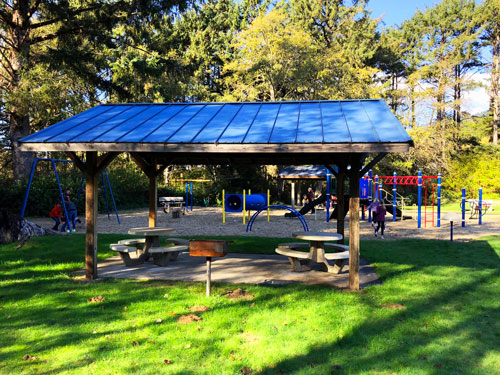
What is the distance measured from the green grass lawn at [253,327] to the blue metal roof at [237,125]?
8.01 feet

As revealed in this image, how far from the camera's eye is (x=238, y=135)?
6332 mm

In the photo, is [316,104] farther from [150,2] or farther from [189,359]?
[150,2]

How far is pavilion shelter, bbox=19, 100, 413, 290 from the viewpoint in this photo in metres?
5.87

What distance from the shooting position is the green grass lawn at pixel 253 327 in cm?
397

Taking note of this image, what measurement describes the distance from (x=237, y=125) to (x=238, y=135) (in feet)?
2.24

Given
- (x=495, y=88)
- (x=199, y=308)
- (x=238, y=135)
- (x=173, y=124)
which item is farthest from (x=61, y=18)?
(x=495, y=88)

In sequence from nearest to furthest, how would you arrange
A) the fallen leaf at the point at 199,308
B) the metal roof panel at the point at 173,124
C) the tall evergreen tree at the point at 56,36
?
the fallen leaf at the point at 199,308, the metal roof panel at the point at 173,124, the tall evergreen tree at the point at 56,36

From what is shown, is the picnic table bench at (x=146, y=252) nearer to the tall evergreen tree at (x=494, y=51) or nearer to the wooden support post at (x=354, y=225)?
the wooden support post at (x=354, y=225)

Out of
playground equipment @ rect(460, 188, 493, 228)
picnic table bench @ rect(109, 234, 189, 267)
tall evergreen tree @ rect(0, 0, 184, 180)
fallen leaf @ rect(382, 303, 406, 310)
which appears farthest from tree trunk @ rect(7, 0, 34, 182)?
playground equipment @ rect(460, 188, 493, 228)

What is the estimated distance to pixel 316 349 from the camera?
4312 mm

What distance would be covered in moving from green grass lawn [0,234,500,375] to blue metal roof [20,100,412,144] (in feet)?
8.01

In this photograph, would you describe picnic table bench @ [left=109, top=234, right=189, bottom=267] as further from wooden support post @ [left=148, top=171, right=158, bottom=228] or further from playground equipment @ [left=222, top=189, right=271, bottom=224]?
playground equipment @ [left=222, top=189, right=271, bottom=224]

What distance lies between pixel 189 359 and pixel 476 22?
4481 centimetres

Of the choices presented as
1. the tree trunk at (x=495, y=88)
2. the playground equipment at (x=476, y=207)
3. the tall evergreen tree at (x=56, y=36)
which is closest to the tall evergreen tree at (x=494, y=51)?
the tree trunk at (x=495, y=88)
